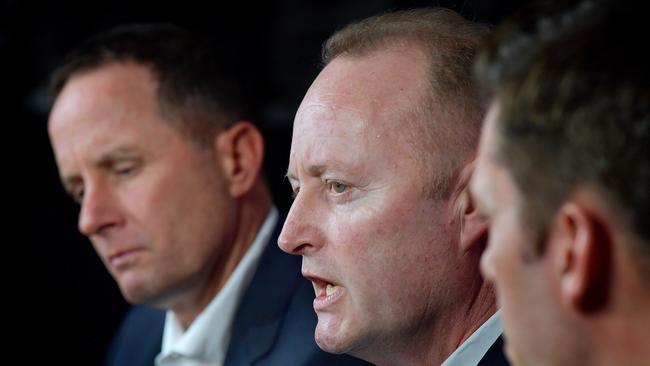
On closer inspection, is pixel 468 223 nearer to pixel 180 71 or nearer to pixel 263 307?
pixel 263 307

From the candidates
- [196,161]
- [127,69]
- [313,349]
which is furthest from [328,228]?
[127,69]

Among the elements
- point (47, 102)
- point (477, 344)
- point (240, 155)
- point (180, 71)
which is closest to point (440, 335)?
point (477, 344)

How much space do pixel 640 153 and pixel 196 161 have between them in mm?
1484

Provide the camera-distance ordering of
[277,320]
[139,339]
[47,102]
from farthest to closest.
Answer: [47,102]
[139,339]
[277,320]

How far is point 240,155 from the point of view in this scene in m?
2.38

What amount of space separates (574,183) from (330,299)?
25.6 inches

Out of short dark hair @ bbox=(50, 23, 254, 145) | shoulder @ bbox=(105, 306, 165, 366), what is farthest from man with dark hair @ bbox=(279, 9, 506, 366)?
shoulder @ bbox=(105, 306, 165, 366)

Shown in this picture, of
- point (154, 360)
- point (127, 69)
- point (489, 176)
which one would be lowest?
point (154, 360)

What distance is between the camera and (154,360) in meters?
2.58

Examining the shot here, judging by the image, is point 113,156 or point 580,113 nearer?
point 580,113

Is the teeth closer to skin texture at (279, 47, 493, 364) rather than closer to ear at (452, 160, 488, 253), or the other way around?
skin texture at (279, 47, 493, 364)

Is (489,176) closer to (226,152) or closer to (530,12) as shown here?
(530,12)

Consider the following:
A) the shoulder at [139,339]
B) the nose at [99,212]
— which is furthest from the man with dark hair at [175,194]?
the shoulder at [139,339]

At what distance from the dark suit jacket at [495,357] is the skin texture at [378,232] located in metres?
0.07
